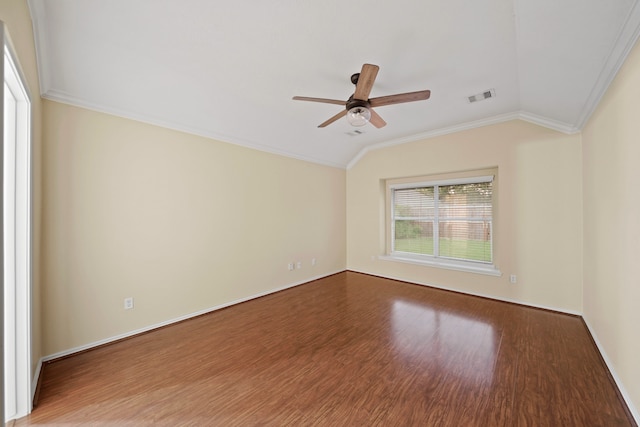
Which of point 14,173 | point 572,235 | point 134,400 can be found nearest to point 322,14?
point 14,173

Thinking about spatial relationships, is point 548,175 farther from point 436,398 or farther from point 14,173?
point 14,173

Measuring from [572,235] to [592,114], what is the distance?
145cm

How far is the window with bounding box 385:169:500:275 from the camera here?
4016 millimetres

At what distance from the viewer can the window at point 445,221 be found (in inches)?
158

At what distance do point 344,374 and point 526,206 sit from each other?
131 inches

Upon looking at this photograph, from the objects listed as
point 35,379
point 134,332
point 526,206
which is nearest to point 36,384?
point 35,379

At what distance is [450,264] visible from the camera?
4.23 metres

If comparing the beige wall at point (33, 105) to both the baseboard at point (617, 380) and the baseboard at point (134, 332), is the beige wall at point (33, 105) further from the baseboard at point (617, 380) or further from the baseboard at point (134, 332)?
the baseboard at point (617, 380)

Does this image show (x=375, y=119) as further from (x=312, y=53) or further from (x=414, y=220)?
(x=414, y=220)

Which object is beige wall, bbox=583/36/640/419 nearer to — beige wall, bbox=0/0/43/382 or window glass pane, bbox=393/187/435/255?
window glass pane, bbox=393/187/435/255

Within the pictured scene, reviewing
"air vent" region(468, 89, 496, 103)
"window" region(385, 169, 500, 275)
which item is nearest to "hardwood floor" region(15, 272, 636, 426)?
"window" region(385, 169, 500, 275)

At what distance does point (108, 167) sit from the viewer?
256cm

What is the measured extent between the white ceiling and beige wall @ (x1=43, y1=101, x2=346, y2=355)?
0.36m

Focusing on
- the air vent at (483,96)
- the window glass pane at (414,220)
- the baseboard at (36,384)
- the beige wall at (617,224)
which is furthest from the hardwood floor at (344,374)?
the air vent at (483,96)
